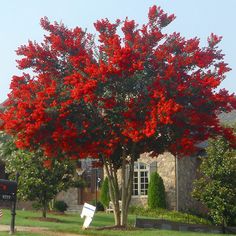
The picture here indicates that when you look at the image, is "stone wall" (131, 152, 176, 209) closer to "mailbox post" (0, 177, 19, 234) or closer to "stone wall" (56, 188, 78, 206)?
"stone wall" (56, 188, 78, 206)

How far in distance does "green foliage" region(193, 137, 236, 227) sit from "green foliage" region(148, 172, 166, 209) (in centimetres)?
425

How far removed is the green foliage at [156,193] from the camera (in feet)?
93.0

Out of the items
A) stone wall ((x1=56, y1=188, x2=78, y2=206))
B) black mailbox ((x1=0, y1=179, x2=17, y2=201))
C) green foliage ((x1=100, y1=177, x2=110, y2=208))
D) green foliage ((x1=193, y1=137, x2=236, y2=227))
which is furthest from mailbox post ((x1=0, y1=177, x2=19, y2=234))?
stone wall ((x1=56, y1=188, x2=78, y2=206))

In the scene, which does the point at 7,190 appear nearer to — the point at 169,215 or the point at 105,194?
the point at 169,215

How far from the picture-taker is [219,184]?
23.7m

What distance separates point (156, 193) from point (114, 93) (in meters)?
13.2

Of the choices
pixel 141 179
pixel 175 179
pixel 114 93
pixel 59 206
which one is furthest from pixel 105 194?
pixel 114 93

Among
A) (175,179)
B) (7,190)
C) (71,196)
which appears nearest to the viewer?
(7,190)

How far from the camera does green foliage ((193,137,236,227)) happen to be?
2350cm

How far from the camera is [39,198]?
74.5 ft

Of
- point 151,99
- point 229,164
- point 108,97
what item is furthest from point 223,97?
point 229,164

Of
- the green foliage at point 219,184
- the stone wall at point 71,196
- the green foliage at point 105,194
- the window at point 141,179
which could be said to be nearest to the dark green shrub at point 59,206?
the green foliage at point 105,194

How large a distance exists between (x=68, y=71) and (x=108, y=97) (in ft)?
6.23

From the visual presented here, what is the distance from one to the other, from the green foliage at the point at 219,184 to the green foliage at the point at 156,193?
425 cm
